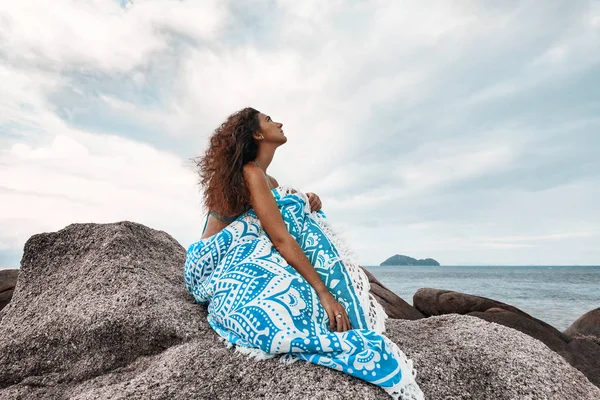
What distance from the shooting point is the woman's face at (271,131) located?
143 inches

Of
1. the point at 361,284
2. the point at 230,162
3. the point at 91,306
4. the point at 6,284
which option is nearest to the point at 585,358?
the point at 361,284

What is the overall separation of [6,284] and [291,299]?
692cm

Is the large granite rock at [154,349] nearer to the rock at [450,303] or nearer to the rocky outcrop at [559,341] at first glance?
the rocky outcrop at [559,341]

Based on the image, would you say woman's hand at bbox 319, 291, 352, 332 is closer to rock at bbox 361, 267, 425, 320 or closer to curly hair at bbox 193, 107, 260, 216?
curly hair at bbox 193, 107, 260, 216

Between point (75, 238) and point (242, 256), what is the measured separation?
256cm

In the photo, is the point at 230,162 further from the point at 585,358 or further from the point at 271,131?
the point at 585,358

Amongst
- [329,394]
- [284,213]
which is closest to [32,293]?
[284,213]

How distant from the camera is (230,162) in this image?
3.50m

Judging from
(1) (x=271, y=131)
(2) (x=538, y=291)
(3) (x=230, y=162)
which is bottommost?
(2) (x=538, y=291)

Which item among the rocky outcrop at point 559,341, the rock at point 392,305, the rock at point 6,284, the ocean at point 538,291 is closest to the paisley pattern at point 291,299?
the rocky outcrop at point 559,341

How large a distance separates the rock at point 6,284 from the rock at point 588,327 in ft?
34.9

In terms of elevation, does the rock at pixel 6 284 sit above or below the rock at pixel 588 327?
above

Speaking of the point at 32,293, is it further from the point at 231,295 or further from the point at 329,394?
the point at 329,394

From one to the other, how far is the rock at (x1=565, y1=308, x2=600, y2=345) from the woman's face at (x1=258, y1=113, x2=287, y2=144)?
7.96m
